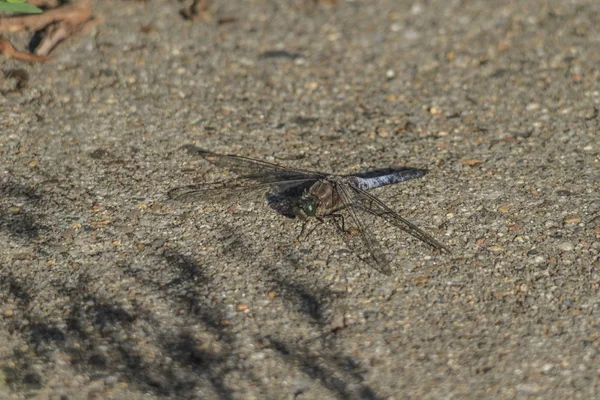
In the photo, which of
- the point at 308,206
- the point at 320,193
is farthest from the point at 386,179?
the point at 308,206

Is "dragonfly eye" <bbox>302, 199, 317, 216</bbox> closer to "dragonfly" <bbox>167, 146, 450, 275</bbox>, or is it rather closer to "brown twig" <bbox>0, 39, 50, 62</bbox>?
"dragonfly" <bbox>167, 146, 450, 275</bbox>

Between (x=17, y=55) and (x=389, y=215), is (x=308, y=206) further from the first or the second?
(x=17, y=55)

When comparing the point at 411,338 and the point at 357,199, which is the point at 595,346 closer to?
the point at 411,338

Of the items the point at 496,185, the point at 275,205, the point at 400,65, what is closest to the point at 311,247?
the point at 275,205

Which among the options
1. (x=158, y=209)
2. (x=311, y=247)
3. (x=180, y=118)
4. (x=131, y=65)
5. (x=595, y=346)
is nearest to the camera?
(x=595, y=346)

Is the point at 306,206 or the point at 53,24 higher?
the point at 53,24

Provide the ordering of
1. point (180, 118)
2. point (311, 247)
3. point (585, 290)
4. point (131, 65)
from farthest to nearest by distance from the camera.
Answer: point (131, 65), point (180, 118), point (311, 247), point (585, 290)
